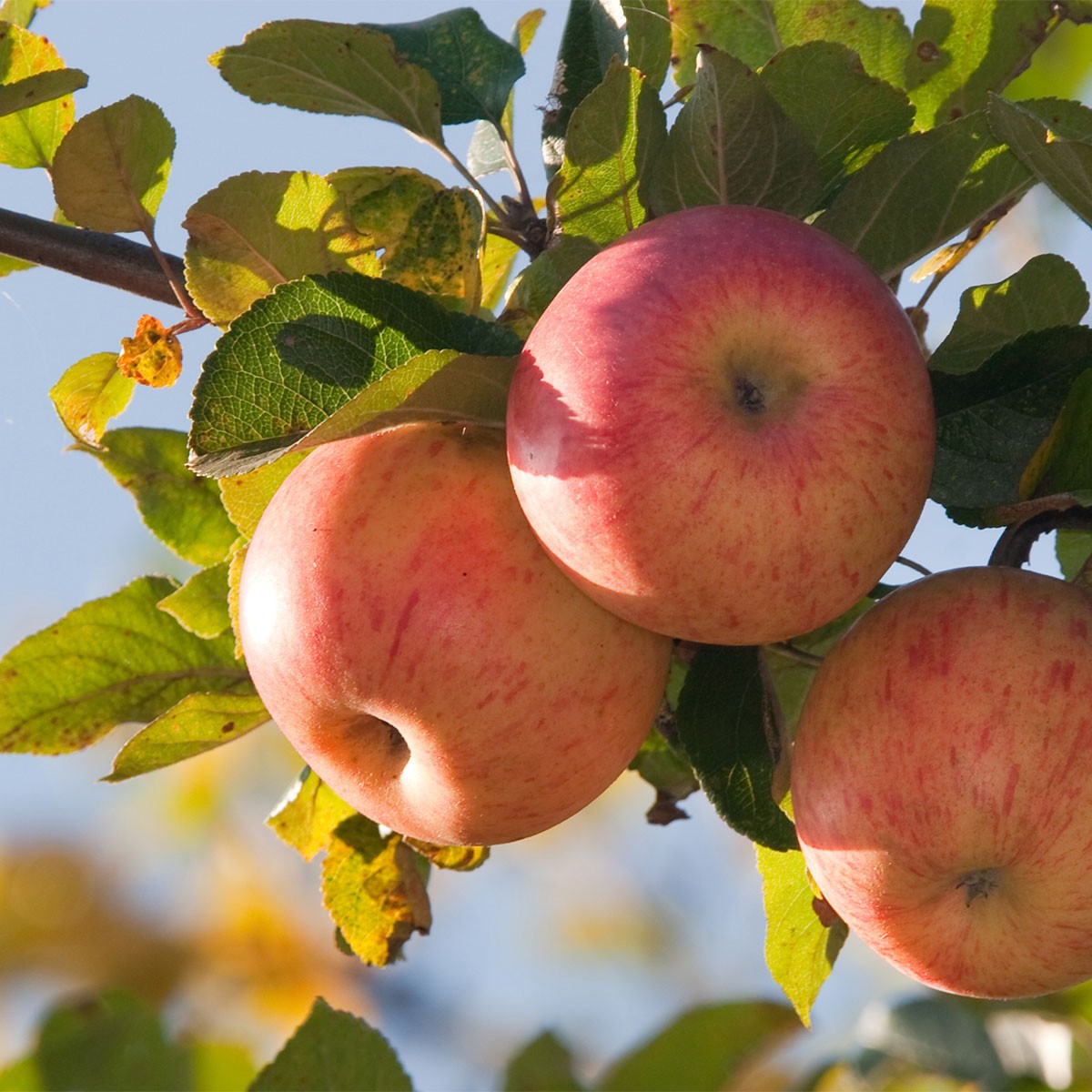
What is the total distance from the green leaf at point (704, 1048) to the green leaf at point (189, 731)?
2.48ft

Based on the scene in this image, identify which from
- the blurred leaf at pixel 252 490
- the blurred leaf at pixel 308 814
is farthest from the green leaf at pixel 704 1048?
the blurred leaf at pixel 252 490

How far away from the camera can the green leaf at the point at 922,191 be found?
1.22 meters

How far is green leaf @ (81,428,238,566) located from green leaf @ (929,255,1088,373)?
0.90m

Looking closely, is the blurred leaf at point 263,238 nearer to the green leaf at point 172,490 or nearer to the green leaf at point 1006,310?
the green leaf at point 172,490

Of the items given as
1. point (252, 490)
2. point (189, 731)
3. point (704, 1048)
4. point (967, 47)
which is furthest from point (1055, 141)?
point (704, 1048)

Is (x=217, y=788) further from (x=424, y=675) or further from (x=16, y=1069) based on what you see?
(x=424, y=675)

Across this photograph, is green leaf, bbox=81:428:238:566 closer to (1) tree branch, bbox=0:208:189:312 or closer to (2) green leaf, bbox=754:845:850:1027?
(1) tree branch, bbox=0:208:189:312

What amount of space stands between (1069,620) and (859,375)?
273 mm

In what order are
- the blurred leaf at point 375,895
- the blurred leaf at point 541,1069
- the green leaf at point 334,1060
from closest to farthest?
the green leaf at point 334,1060
the blurred leaf at point 375,895
the blurred leaf at point 541,1069

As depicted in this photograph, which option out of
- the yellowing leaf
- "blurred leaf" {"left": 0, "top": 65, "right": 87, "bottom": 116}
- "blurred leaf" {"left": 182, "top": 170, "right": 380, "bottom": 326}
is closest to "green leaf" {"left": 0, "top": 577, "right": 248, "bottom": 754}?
the yellowing leaf

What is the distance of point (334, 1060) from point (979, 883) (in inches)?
29.4

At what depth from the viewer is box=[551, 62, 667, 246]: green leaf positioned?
117cm

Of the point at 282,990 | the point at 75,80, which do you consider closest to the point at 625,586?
the point at 75,80

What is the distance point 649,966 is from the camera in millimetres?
5117
